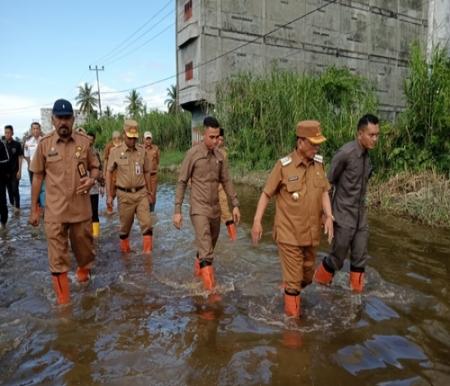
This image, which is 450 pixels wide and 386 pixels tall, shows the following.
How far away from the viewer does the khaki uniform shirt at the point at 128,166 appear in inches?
285

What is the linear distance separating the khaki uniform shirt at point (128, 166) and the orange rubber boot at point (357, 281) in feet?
11.4

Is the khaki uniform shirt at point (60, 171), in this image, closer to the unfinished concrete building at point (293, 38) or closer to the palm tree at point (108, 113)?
the unfinished concrete building at point (293, 38)

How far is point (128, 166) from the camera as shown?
7227mm

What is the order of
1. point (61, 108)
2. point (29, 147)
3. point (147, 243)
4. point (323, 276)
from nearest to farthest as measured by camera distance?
point (61, 108), point (323, 276), point (147, 243), point (29, 147)

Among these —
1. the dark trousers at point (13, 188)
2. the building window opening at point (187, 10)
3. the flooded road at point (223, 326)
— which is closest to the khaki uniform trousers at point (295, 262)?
the flooded road at point (223, 326)

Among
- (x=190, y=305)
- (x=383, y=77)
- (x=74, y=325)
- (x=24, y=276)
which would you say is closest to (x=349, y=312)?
(x=190, y=305)

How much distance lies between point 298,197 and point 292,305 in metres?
1.09

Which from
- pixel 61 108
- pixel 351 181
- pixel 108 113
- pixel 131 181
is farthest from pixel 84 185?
pixel 108 113

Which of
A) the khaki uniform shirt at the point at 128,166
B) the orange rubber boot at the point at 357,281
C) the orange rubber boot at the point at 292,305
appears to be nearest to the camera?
the orange rubber boot at the point at 292,305

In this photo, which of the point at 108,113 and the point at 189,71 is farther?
the point at 108,113

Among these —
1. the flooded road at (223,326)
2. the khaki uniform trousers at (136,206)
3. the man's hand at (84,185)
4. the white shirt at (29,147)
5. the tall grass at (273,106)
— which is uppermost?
the tall grass at (273,106)

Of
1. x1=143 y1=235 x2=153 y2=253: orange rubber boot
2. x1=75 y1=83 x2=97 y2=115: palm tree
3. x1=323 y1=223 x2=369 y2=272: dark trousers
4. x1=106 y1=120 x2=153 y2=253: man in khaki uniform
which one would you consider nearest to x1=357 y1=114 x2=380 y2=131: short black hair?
x1=323 y1=223 x2=369 y2=272: dark trousers

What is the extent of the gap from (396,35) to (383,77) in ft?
11.2

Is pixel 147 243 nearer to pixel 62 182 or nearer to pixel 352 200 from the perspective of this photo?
pixel 62 182
